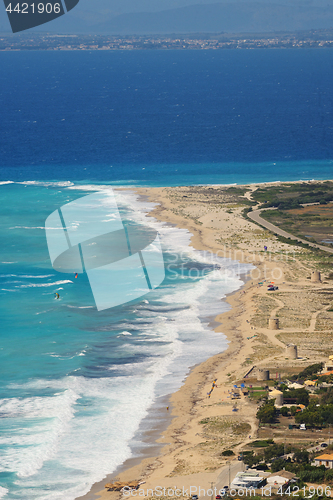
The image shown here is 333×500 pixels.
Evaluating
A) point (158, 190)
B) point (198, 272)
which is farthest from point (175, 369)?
point (158, 190)

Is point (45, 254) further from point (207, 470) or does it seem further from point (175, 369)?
point (207, 470)

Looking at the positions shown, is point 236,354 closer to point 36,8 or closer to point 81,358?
point 81,358

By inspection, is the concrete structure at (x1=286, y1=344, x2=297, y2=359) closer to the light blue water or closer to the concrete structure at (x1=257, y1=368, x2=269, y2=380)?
the concrete structure at (x1=257, y1=368, x2=269, y2=380)

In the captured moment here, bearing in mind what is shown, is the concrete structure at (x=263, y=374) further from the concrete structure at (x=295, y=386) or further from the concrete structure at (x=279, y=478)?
the concrete structure at (x=279, y=478)

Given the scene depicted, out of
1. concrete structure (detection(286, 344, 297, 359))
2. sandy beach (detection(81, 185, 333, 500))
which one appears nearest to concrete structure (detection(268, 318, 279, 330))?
sandy beach (detection(81, 185, 333, 500))

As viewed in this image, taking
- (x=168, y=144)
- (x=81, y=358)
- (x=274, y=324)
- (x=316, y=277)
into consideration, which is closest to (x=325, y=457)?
(x=81, y=358)
